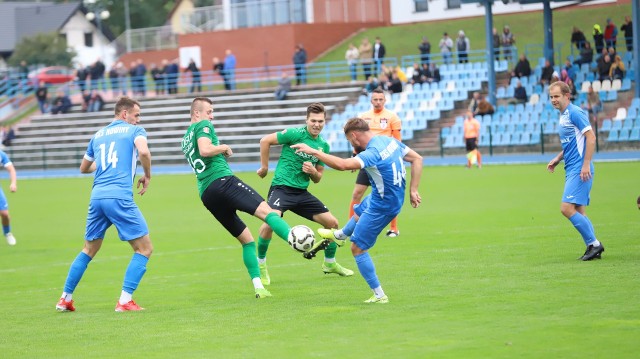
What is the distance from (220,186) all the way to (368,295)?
198cm

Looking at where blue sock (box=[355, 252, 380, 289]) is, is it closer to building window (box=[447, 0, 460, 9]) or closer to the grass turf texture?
the grass turf texture

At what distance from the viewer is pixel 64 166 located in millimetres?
48500

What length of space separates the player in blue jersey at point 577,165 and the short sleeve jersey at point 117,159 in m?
5.03

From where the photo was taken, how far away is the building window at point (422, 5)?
60750mm

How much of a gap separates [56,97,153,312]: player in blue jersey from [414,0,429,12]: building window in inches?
1999

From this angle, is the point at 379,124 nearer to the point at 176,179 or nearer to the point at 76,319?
the point at 76,319

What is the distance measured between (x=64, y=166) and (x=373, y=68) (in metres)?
14.8

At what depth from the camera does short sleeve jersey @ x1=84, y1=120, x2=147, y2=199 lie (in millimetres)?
11172

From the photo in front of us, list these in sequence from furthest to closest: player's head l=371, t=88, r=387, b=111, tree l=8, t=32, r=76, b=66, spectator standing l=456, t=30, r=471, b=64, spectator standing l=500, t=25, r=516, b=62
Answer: tree l=8, t=32, r=76, b=66 < spectator standing l=456, t=30, r=471, b=64 < spectator standing l=500, t=25, r=516, b=62 < player's head l=371, t=88, r=387, b=111

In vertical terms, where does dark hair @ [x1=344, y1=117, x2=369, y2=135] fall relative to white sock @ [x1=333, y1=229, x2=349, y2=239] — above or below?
above

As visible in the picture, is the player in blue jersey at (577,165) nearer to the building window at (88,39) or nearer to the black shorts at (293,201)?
the black shorts at (293,201)

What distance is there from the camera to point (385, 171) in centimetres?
1048

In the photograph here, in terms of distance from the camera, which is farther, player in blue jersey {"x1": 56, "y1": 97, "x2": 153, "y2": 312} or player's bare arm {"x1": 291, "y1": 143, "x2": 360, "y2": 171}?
player in blue jersey {"x1": 56, "y1": 97, "x2": 153, "y2": 312}

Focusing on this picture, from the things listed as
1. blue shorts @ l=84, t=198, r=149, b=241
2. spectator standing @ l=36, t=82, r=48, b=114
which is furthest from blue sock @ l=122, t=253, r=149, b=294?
spectator standing @ l=36, t=82, r=48, b=114
